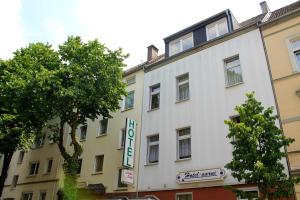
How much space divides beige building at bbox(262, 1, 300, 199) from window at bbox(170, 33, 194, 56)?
210 inches

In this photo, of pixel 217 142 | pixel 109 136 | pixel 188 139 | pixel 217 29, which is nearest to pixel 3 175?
pixel 109 136

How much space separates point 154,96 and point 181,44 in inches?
164

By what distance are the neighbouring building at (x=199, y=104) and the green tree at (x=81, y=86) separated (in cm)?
285

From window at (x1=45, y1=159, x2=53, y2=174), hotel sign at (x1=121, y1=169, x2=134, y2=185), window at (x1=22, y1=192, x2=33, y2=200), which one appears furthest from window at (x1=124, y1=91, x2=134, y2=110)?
window at (x1=22, y1=192, x2=33, y2=200)

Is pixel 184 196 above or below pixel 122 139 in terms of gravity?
below

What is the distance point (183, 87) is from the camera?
1812 cm

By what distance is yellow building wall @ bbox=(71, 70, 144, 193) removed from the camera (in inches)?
739

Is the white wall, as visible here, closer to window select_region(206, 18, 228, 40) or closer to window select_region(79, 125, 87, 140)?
window select_region(206, 18, 228, 40)

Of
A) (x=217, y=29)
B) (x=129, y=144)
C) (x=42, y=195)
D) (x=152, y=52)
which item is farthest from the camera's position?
(x=42, y=195)

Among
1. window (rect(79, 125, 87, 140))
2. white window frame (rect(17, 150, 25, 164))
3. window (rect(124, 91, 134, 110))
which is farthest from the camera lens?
white window frame (rect(17, 150, 25, 164))

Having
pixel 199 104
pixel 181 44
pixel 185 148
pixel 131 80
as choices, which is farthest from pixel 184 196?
pixel 181 44

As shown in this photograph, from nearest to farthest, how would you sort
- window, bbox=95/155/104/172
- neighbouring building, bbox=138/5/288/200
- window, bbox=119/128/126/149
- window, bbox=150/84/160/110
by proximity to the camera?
neighbouring building, bbox=138/5/288/200
window, bbox=150/84/160/110
window, bbox=119/128/126/149
window, bbox=95/155/104/172

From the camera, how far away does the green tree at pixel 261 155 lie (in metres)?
9.06

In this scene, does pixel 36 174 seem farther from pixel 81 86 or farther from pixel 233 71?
pixel 233 71
